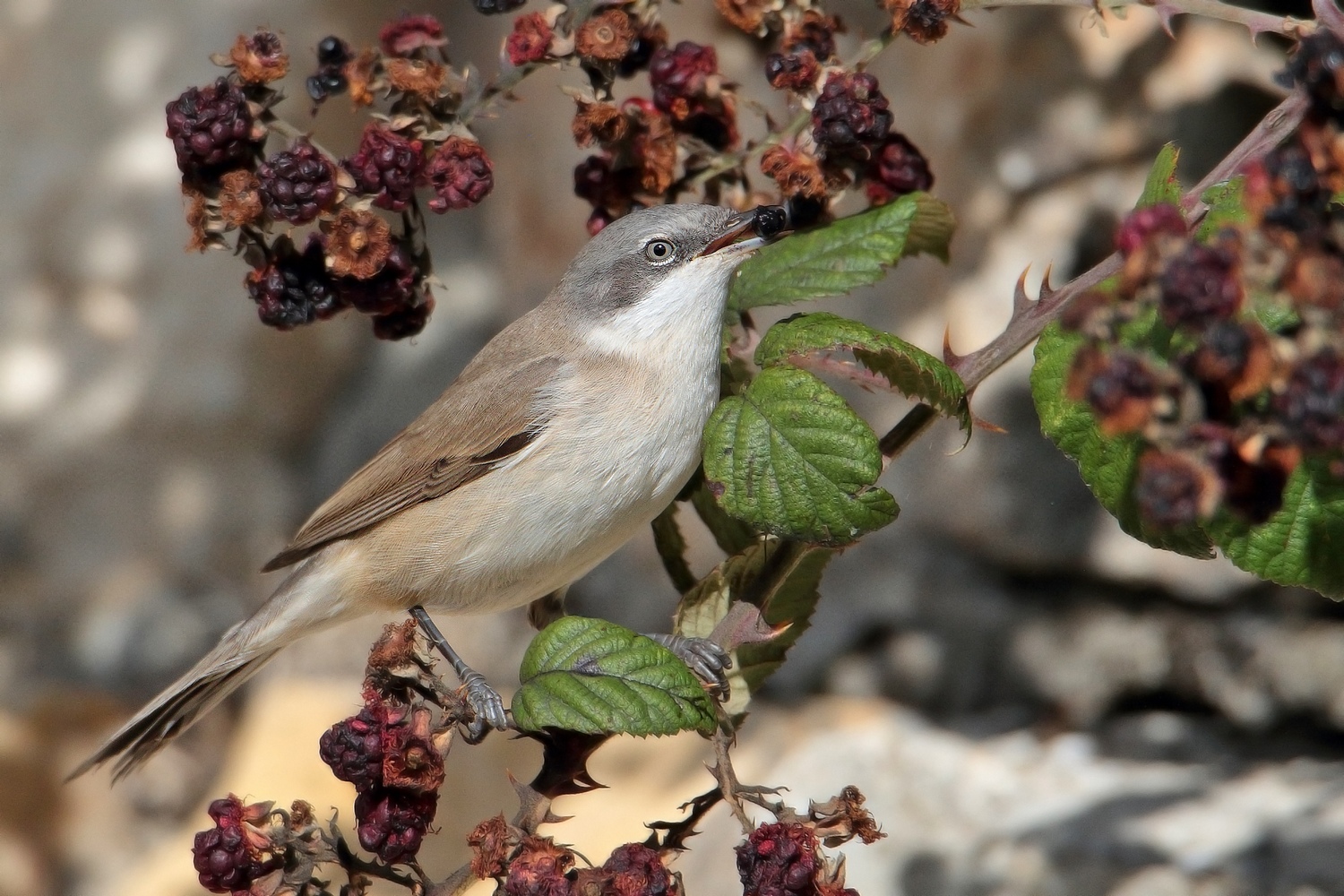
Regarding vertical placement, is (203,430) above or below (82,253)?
below

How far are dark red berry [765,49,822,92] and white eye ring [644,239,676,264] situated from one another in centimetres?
77

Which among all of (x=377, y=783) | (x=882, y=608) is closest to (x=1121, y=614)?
(x=882, y=608)

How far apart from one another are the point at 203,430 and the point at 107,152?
1330mm

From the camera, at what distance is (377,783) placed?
2.08 m

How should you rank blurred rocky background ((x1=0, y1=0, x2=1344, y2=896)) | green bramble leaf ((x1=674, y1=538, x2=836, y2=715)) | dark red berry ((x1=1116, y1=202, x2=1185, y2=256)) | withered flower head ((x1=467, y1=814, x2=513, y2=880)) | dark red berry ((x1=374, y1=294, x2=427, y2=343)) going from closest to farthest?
dark red berry ((x1=1116, y1=202, x2=1185, y2=256)) → withered flower head ((x1=467, y1=814, x2=513, y2=880)) → green bramble leaf ((x1=674, y1=538, x2=836, y2=715)) → dark red berry ((x1=374, y1=294, x2=427, y2=343)) → blurred rocky background ((x1=0, y1=0, x2=1344, y2=896))

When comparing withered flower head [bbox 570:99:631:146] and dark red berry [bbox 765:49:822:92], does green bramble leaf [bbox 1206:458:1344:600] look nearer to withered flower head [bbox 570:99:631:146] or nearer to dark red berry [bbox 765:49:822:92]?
dark red berry [bbox 765:49:822:92]

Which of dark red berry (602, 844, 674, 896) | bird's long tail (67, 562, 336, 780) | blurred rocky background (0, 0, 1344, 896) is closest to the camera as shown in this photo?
dark red berry (602, 844, 674, 896)

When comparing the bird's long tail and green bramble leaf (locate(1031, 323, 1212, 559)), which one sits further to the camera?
the bird's long tail

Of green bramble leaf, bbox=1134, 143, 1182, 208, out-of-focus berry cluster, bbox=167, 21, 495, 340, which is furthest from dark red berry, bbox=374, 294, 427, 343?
green bramble leaf, bbox=1134, 143, 1182, 208

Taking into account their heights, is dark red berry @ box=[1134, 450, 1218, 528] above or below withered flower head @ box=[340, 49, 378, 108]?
below

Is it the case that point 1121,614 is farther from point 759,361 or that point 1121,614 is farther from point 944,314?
point 759,361

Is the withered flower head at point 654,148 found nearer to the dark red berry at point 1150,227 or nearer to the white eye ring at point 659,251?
the white eye ring at point 659,251

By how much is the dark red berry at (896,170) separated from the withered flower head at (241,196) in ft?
3.80

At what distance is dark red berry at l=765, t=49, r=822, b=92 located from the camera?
2490 millimetres
